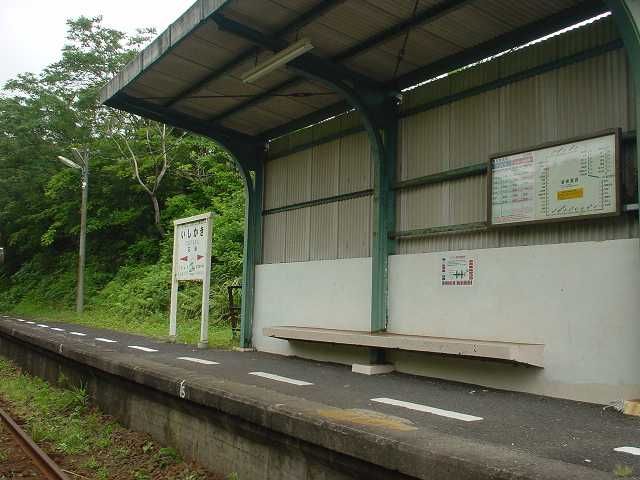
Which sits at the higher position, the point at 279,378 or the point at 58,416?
the point at 279,378

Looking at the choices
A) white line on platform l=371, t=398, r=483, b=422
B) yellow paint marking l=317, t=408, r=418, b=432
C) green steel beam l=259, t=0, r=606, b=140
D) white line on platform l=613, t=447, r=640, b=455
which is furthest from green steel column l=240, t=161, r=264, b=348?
white line on platform l=613, t=447, r=640, b=455

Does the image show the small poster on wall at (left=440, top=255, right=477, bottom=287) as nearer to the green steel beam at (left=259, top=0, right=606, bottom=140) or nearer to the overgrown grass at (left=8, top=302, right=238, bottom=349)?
the green steel beam at (left=259, top=0, right=606, bottom=140)

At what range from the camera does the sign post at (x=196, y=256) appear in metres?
11.6

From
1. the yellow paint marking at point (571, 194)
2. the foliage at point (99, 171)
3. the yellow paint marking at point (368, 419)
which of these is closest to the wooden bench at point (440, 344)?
the yellow paint marking at point (571, 194)

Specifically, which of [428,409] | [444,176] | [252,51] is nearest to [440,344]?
[428,409]

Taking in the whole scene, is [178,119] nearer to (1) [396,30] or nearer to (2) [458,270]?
(1) [396,30]

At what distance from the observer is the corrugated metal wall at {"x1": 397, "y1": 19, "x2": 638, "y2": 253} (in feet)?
20.6

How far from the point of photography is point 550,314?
6449 mm

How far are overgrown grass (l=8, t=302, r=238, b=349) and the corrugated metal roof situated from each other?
15.6ft

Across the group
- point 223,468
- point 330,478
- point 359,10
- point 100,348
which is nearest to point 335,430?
point 330,478

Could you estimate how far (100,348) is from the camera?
34.2 ft

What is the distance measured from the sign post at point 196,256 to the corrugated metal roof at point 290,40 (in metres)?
2.46

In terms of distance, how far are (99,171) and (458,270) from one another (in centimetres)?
2207

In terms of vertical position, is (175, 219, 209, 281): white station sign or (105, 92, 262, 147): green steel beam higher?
(105, 92, 262, 147): green steel beam
